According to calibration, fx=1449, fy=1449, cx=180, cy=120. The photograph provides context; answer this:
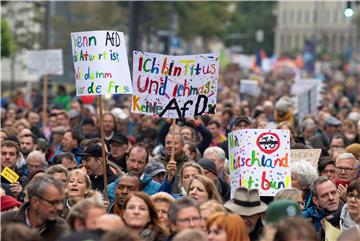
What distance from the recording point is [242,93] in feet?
112

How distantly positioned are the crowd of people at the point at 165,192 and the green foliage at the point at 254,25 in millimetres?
113499

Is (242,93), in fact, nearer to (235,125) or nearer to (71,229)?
(235,125)

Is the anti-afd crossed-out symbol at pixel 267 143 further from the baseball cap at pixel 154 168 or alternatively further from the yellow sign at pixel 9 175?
the yellow sign at pixel 9 175

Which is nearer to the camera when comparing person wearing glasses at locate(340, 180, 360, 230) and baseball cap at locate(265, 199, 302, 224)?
baseball cap at locate(265, 199, 302, 224)

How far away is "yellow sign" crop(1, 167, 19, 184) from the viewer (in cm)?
1384

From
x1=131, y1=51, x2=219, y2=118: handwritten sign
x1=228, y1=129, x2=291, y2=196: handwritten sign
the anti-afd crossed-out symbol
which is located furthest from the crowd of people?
the anti-afd crossed-out symbol

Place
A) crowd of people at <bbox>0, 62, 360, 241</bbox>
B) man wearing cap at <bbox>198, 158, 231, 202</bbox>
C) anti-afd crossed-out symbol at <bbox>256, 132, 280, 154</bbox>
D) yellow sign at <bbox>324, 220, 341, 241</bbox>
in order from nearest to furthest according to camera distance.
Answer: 1. crowd of people at <bbox>0, 62, 360, 241</bbox>
2. yellow sign at <bbox>324, 220, 341, 241</bbox>
3. anti-afd crossed-out symbol at <bbox>256, 132, 280, 154</bbox>
4. man wearing cap at <bbox>198, 158, 231, 202</bbox>

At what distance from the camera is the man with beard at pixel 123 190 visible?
469 inches

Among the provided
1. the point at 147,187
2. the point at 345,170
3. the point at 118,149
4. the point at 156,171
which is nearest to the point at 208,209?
the point at 147,187

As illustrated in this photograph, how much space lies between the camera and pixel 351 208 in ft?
37.8

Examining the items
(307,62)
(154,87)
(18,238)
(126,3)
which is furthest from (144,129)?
(307,62)

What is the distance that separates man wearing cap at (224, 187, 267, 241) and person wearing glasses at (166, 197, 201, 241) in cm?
95

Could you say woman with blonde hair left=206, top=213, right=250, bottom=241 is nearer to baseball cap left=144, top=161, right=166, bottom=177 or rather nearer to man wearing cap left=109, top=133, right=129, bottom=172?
baseball cap left=144, top=161, right=166, bottom=177

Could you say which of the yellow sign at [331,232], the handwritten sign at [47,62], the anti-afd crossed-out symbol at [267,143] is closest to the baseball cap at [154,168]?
the anti-afd crossed-out symbol at [267,143]
